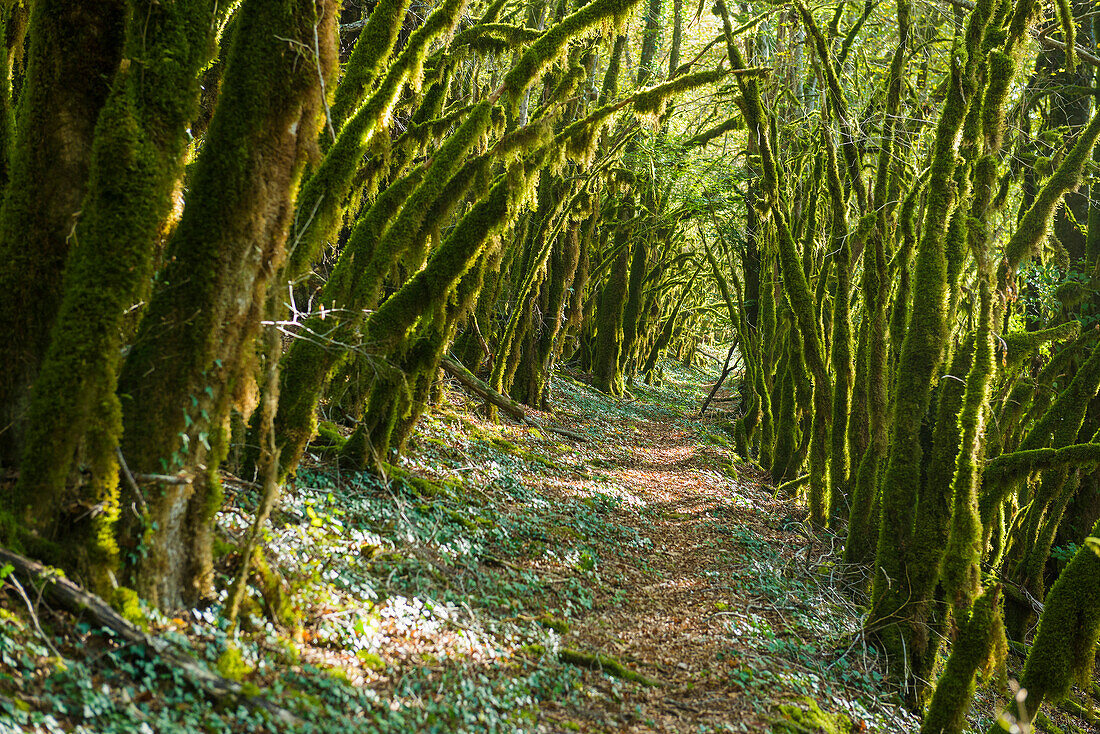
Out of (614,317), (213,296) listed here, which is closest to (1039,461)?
(213,296)

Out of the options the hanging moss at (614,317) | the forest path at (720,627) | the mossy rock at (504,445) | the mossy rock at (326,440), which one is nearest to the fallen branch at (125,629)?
the forest path at (720,627)

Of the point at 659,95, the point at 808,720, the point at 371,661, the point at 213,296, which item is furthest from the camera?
the point at 659,95

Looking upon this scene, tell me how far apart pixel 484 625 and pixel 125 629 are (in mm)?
2702

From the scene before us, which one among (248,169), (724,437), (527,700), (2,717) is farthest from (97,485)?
(724,437)

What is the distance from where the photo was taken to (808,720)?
5094 mm

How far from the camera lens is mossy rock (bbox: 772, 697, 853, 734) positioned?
16.2ft

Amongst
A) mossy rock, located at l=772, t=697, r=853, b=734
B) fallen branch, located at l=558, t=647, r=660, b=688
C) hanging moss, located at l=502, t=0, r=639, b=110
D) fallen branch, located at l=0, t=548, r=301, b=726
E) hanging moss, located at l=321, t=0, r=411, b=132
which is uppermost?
hanging moss, located at l=502, t=0, r=639, b=110

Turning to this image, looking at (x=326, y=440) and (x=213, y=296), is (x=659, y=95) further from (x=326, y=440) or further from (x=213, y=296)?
(x=213, y=296)

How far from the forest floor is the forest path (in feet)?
0.08

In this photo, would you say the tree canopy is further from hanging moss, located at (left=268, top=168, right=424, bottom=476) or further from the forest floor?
the forest floor

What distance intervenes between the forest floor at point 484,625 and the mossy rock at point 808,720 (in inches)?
0.8

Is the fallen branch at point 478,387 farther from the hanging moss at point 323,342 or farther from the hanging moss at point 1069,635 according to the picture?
the hanging moss at point 1069,635

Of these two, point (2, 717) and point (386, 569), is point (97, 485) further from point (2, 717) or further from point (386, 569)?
point (386, 569)

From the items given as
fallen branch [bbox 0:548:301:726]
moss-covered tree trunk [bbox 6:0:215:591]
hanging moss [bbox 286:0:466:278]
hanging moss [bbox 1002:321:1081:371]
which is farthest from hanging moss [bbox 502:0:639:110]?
fallen branch [bbox 0:548:301:726]
